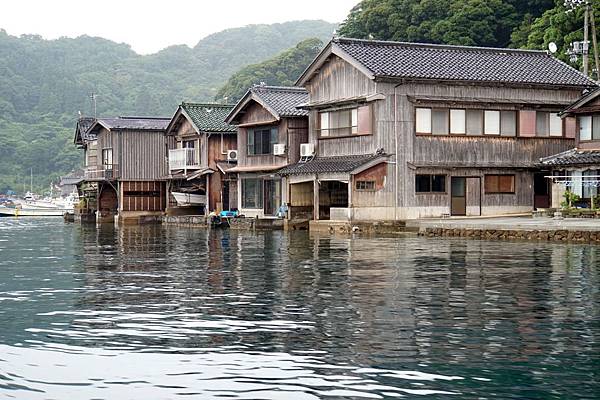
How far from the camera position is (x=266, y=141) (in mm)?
53000

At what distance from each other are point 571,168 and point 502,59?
9213 millimetres

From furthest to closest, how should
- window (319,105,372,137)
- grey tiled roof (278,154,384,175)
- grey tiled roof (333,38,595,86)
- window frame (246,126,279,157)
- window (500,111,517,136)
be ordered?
1. window frame (246,126,279,157)
2. window (500,111,517,136)
3. grey tiled roof (333,38,595,86)
4. window (319,105,372,137)
5. grey tiled roof (278,154,384,175)

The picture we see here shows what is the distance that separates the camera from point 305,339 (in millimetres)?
14406

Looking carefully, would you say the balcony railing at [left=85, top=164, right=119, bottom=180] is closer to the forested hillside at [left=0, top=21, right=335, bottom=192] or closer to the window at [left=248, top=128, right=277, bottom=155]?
the window at [left=248, top=128, right=277, bottom=155]

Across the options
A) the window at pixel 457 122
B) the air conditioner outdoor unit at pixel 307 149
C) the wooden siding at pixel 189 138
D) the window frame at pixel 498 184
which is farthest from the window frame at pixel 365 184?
the wooden siding at pixel 189 138

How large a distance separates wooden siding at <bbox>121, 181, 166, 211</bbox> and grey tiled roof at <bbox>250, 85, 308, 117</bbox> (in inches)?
631

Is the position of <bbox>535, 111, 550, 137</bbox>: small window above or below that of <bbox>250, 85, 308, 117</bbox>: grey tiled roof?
below

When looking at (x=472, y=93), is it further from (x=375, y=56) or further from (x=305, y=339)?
(x=305, y=339)

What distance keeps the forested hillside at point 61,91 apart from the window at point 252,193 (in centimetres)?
9084

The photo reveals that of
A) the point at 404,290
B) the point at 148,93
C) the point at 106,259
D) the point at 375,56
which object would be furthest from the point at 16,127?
the point at 404,290

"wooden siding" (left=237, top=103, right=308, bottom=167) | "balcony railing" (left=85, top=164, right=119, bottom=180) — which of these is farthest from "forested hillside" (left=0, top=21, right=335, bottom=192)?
"wooden siding" (left=237, top=103, right=308, bottom=167)

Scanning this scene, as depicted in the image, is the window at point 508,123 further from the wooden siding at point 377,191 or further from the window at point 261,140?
the window at point 261,140

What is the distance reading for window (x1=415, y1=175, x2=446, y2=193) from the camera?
44156 millimetres

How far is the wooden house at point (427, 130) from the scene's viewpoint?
4325 centimetres
